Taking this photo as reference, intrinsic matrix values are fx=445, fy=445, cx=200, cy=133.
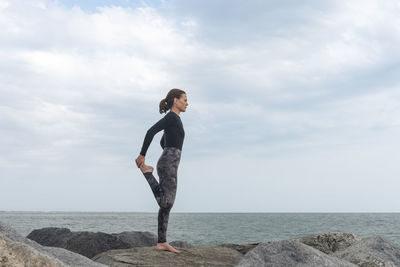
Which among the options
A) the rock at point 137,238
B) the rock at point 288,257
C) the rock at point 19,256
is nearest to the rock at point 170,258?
the rock at point 288,257

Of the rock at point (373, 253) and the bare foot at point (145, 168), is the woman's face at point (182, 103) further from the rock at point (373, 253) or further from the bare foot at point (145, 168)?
the rock at point (373, 253)

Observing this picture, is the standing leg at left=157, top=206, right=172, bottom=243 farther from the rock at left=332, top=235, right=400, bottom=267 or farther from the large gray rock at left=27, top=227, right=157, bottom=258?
the large gray rock at left=27, top=227, right=157, bottom=258

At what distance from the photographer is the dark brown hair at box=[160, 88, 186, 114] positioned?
6.71 metres

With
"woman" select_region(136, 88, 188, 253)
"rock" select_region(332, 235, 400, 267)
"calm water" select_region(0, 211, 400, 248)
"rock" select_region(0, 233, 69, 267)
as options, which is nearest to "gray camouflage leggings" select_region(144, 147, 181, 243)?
"woman" select_region(136, 88, 188, 253)

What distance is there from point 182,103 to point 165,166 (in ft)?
3.44

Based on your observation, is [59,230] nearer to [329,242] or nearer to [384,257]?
[329,242]

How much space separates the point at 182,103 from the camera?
6699mm

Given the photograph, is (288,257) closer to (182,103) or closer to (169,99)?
(182,103)

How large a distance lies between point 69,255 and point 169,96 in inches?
110

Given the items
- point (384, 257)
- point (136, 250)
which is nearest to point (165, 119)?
point (136, 250)

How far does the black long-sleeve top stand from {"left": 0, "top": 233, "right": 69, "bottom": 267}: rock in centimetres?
331

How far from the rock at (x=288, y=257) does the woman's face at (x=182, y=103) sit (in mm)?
2454

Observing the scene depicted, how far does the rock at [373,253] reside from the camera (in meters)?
5.45

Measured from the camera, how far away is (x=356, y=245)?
6.13m
